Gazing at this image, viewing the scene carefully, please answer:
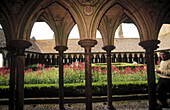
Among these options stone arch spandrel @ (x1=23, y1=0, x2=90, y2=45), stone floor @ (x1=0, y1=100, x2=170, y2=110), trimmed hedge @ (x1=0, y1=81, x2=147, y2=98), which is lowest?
stone floor @ (x1=0, y1=100, x2=170, y2=110)

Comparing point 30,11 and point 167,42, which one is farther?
point 167,42

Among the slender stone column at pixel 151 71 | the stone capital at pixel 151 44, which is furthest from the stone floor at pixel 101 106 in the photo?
the stone capital at pixel 151 44

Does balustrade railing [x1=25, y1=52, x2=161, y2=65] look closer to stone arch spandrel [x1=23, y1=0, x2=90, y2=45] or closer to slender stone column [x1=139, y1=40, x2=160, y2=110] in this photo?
slender stone column [x1=139, y1=40, x2=160, y2=110]

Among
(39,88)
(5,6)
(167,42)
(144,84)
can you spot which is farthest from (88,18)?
(167,42)

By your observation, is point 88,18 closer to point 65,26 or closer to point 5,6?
point 65,26

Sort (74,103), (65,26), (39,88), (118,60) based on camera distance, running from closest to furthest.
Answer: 1. (65,26)
2. (74,103)
3. (39,88)
4. (118,60)

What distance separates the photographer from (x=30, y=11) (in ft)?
9.66

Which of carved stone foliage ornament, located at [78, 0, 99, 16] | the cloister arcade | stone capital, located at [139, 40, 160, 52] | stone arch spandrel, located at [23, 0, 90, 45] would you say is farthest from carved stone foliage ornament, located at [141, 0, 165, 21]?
stone arch spandrel, located at [23, 0, 90, 45]

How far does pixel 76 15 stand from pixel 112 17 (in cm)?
200

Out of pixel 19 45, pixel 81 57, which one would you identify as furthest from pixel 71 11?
pixel 81 57

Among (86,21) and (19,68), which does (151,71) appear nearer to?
(86,21)

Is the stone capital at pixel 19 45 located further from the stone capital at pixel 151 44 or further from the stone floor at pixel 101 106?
the stone capital at pixel 151 44

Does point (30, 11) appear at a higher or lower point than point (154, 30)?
higher

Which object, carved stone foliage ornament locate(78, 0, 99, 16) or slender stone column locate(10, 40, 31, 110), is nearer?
slender stone column locate(10, 40, 31, 110)
